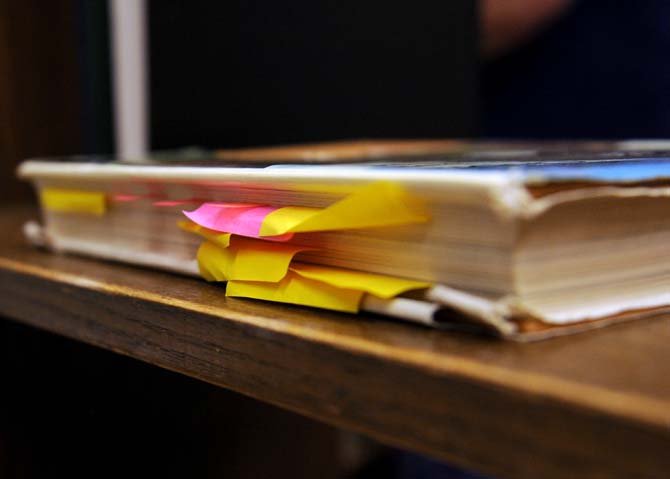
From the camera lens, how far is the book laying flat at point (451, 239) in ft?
0.81

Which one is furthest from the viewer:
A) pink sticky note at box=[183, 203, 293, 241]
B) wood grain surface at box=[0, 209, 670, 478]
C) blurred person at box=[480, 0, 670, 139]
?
Answer: blurred person at box=[480, 0, 670, 139]

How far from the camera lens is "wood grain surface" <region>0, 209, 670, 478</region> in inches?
7.6

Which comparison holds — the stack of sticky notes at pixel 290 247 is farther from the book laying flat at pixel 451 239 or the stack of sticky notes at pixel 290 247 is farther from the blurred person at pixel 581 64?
the blurred person at pixel 581 64

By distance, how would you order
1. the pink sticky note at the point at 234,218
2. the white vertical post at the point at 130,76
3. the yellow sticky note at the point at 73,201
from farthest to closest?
the white vertical post at the point at 130,76, the yellow sticky note at the point at 73,201, the pink sticky note at the point at 234,218

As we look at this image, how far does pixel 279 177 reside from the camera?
0.98ft

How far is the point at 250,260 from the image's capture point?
1.04ft

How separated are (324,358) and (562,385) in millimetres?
82

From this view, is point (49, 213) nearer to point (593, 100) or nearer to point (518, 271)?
point (518, 271)

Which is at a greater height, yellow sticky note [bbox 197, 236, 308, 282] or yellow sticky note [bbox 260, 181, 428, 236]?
yellow sticky note [bbox 260, 181, 428, 236]

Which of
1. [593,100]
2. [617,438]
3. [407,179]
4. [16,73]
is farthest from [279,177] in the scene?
[593,100]

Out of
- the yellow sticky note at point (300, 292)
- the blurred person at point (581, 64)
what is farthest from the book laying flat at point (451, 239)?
the blurred person at point (581, 64)

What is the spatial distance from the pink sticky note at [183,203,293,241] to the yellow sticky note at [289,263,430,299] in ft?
0.06

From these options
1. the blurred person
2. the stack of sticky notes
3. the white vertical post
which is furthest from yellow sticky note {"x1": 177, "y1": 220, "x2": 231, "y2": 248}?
the blurred person

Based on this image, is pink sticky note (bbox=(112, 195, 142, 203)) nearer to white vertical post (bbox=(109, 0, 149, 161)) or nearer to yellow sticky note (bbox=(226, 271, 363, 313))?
yellow sticky note (bbox=(226, 271, 363, 313))
